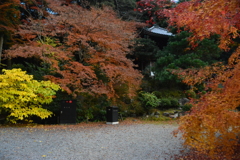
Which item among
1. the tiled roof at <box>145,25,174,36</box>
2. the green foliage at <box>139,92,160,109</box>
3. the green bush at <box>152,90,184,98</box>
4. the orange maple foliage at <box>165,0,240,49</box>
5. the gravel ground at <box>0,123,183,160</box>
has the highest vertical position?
the tiled roof at <box>145,25,174,36</box>

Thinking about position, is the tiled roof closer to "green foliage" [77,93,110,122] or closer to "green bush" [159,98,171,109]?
"green bush" [159,98,171,109]

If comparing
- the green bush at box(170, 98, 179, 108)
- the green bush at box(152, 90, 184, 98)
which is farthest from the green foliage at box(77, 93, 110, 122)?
the green bush at box(170, 98, 179, 108)

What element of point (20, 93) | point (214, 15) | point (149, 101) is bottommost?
point (149, 101)

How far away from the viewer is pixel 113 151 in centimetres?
473

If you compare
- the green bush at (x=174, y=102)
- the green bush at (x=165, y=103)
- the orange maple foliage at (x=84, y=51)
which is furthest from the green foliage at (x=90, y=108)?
the green bush at (x=174, y=102)

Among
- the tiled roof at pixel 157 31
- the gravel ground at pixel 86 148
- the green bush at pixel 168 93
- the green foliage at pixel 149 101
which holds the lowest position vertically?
the gravel ground at pixel 86 148

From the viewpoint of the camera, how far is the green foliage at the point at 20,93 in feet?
25.2

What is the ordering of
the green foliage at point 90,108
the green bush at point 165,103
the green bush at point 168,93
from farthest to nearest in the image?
the green bush at point 168,93, the green bush at point 165,103, the green foliage at point 90,108

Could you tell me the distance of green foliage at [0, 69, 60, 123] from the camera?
7.68 meters

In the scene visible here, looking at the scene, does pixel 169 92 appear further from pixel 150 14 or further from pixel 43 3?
pixel 43 3

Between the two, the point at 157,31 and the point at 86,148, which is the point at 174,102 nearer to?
the point at 157,31

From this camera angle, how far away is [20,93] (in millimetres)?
7633

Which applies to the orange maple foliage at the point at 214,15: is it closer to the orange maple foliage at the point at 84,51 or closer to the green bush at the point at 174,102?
the orange maple foliage at the point at 84,51

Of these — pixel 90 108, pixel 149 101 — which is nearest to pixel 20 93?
pixel 90 108
